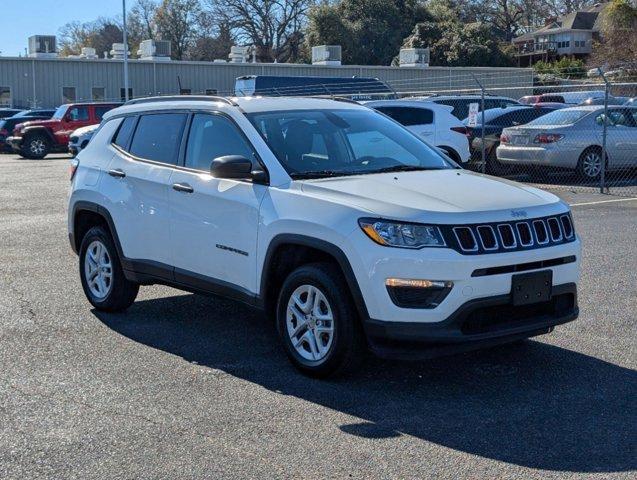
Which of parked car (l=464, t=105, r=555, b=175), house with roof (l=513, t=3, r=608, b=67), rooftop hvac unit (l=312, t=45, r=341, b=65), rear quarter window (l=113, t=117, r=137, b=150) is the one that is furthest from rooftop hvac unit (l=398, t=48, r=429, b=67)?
rear quarter window (l=113, t=117, r=137, b=150)

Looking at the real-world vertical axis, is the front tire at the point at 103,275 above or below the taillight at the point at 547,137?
below

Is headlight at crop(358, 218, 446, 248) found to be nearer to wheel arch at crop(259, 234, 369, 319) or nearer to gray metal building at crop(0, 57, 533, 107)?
wheel arch at crop(259, 234, 369, 319)

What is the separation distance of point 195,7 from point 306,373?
238 ft

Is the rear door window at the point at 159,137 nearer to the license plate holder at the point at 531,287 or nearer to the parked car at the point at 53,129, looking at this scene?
the license plate holder at the point at 531,287

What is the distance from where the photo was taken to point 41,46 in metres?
43.3

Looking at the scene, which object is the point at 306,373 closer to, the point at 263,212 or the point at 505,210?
the point at 263,212

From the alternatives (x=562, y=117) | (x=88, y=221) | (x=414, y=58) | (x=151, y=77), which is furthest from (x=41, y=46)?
(x=88, y=221)

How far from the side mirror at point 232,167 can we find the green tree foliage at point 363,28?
56097mm

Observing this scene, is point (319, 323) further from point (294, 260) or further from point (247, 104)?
point (247, 104)

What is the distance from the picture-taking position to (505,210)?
5.73m

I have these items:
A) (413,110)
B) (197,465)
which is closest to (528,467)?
(197,465)

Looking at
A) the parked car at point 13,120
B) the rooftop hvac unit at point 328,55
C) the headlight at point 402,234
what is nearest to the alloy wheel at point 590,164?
the headlight at point 402,234

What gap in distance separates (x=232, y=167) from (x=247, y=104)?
2.71 feet

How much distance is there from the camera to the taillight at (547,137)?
17.7 meters
